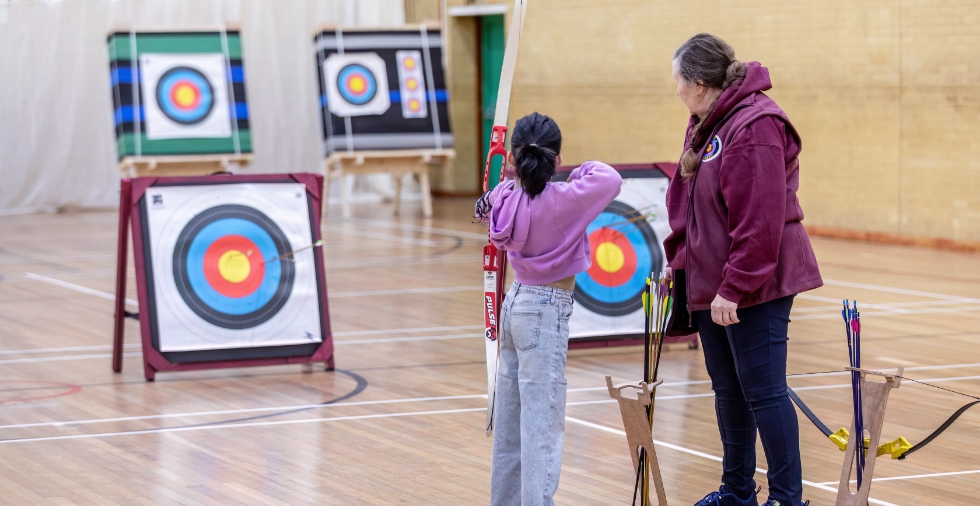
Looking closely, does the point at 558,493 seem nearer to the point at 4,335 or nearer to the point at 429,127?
the point at 4,335

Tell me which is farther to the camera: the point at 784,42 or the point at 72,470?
the point at 784,42

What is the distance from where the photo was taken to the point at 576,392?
170 inches

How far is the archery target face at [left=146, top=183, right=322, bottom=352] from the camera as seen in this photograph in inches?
181

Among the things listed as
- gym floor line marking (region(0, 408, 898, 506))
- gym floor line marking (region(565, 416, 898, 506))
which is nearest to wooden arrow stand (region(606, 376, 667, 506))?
gym floor line marking (region(565, 416, 898, 506))

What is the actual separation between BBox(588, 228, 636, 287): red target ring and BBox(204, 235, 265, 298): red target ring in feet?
4.32

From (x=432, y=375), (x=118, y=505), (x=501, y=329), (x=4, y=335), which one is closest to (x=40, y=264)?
(x=4, y=335)

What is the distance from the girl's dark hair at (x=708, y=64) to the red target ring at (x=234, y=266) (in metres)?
2.58

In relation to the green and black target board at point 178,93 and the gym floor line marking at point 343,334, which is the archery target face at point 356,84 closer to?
the green and black target board at point 178,93

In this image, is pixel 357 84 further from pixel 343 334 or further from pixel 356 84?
pixel 343 334

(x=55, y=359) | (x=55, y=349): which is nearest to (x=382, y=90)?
(x=55, y=349)

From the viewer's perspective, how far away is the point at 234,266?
4.73 meters

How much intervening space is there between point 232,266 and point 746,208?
108 inches

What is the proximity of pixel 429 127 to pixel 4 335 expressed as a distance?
6198 mm

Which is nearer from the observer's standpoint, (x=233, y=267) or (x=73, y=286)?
(x=233, y=267)
